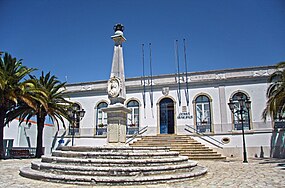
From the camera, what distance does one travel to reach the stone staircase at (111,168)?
253 inches

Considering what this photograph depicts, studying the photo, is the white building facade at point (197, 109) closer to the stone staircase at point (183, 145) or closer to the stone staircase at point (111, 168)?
the stone staircase at point (183, 145)

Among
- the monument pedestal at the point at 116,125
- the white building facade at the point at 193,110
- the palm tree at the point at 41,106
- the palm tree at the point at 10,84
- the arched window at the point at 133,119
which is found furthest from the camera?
the arched window at the point at 133,119

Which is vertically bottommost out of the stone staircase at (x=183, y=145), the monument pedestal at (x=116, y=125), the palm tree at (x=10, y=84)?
the stone staircase at (x=183, y=145)

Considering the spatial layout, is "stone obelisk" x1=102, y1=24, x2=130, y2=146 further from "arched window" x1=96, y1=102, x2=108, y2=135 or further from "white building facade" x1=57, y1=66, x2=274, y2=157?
"arched window" x1=96, y1=102, x2=108, y2=135

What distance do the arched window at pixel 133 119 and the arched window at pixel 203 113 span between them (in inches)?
195

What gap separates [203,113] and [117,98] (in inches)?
428

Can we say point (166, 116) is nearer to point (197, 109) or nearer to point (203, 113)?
point (197, 109)

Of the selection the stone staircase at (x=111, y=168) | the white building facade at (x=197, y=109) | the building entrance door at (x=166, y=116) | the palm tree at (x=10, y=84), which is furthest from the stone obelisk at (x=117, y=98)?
the building entrance door at (x=166, y=116)

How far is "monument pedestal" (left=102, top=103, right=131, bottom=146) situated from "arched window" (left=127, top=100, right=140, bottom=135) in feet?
34.2

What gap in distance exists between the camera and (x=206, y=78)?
65.3 ft

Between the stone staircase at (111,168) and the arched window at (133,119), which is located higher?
the arched window at (133,119)

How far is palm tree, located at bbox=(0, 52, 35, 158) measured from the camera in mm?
13977


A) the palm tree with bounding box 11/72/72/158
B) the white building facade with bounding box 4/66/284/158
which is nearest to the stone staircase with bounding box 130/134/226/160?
the white building facade with bounding box 4/66/284/158

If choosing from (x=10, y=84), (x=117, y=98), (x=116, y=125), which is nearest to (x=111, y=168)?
(x=116, y=125)
